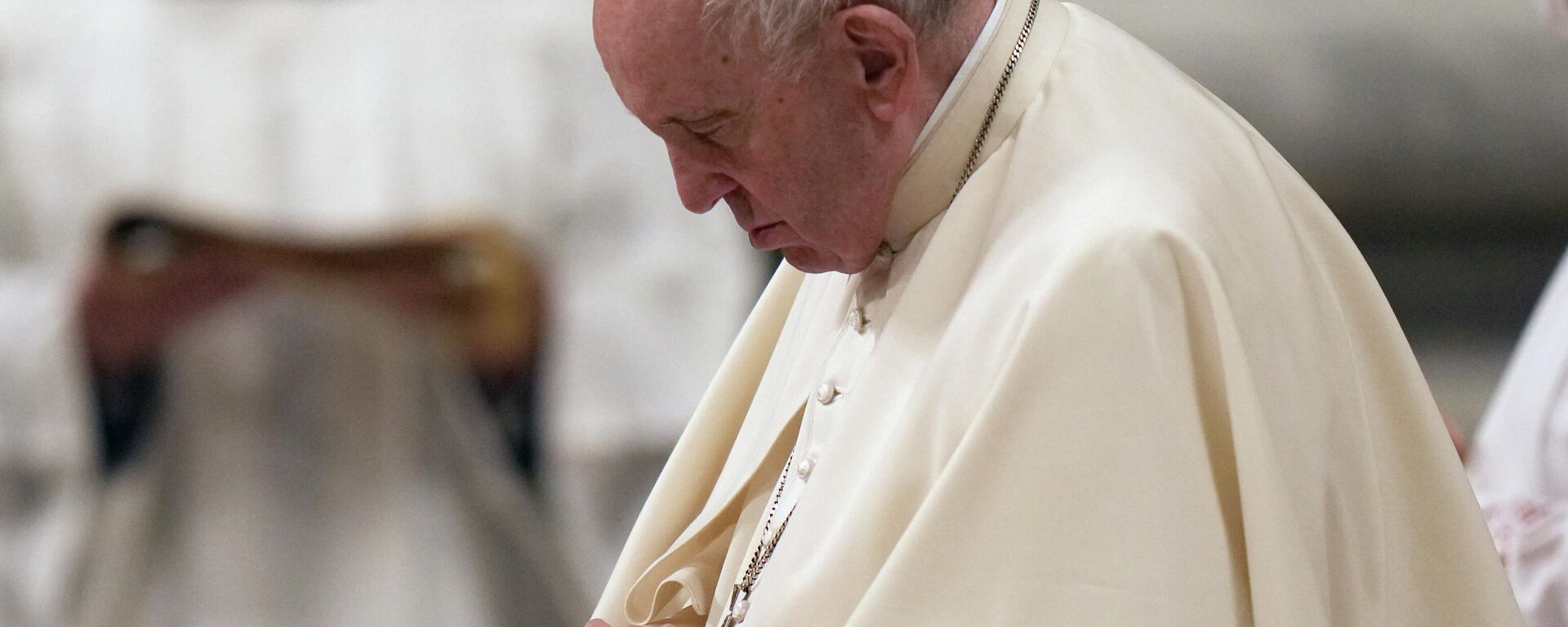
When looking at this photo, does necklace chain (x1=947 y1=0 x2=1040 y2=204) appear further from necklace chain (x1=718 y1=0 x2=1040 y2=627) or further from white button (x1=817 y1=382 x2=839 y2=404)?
white button (x1=817 y1=382 x2=839 y2=404)

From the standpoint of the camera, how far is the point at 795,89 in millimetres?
1345

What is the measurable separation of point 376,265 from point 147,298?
1.90ft

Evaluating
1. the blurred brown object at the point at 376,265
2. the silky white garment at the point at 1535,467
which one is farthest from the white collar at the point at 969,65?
the blurred brown object at the point at 376,265

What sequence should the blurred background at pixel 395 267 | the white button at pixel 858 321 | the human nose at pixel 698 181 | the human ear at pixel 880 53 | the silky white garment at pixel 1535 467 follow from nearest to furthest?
the human ear at pixel 880 53 → the human nose at pixel 698 181 → the white button at pixel 858 321 → the silky white garment at pixel 1535 467 → the blurred background at pixel 395 267

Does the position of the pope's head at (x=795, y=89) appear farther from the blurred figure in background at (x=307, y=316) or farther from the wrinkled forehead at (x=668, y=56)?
the blurred figure in background at (x=307, y=316)

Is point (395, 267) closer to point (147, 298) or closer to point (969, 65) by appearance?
point (147, 298)

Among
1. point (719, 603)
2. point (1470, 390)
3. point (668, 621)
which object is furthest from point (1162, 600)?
point (1470, 390)

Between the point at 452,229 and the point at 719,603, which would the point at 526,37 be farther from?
the point at 719,603

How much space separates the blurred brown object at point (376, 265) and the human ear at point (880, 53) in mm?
3041

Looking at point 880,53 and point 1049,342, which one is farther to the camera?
point 880,53

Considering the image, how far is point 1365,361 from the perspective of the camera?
1.41m

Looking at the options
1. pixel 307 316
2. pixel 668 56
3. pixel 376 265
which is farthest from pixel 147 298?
pixel 668 56

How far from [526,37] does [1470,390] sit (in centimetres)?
256

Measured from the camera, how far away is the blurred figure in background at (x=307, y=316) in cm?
421
